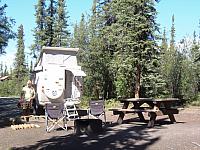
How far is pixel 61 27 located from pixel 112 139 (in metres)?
36.8

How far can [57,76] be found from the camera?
17.0 metres

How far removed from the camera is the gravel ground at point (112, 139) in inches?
343

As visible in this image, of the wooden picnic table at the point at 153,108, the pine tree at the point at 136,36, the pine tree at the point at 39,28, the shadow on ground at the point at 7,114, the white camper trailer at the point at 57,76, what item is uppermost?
the pine tree at the point at 39,28

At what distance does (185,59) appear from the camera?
26.5 m

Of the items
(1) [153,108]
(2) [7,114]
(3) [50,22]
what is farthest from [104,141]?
(3) [50,22]

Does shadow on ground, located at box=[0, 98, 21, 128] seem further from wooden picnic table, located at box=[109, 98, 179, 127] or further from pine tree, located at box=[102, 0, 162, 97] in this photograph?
pine tree, located at box=[102, 0, 162, 97]

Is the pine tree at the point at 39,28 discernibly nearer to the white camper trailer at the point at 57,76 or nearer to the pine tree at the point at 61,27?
the pine tree at the point at 61,27

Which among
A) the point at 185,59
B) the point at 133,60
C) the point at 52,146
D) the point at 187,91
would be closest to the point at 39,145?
the point at 52,146

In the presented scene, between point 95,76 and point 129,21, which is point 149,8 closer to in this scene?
point 129,21

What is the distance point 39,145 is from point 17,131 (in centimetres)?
288

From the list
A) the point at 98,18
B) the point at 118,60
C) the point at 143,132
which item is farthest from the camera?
the point at 98,18

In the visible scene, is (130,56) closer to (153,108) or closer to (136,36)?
(136,36)

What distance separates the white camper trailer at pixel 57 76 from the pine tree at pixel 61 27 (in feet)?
80.5

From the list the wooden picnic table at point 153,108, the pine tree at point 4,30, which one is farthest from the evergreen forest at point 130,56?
the wooden picnic table at point 153,108
